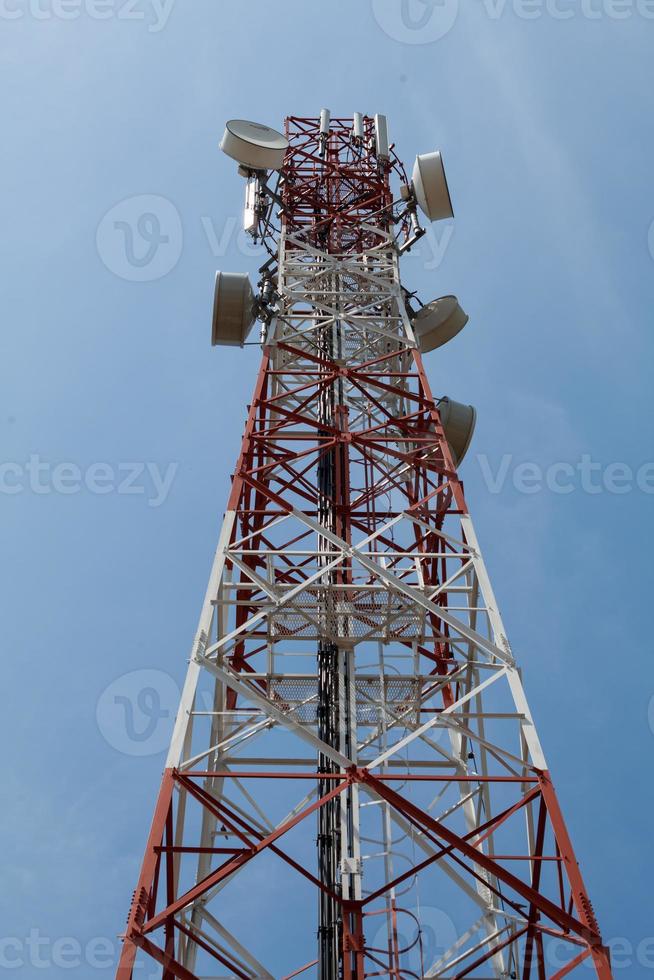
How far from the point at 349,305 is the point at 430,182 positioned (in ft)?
12.2

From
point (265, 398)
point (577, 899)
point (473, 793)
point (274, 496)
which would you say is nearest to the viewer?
point (577, 899)

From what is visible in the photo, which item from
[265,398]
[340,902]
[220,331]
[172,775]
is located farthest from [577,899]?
[220,331]

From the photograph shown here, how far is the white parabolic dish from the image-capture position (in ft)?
82.4

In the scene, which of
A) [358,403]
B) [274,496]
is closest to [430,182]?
[358,403]

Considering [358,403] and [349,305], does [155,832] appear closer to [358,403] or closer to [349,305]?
[358,403]

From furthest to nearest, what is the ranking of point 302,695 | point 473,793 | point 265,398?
point 265,398 < point 302,695 < point 473,793

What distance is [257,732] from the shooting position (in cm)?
1616

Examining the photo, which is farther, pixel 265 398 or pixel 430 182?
pixel 430 182

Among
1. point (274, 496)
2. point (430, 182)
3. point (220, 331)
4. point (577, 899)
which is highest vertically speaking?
point (430, 182)

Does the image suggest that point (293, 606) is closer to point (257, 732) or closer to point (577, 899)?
point (257, 732)

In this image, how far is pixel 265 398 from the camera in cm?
2161

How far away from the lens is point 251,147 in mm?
25109

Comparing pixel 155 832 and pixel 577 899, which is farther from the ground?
pixel 155 832

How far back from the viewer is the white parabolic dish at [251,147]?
989 inches
